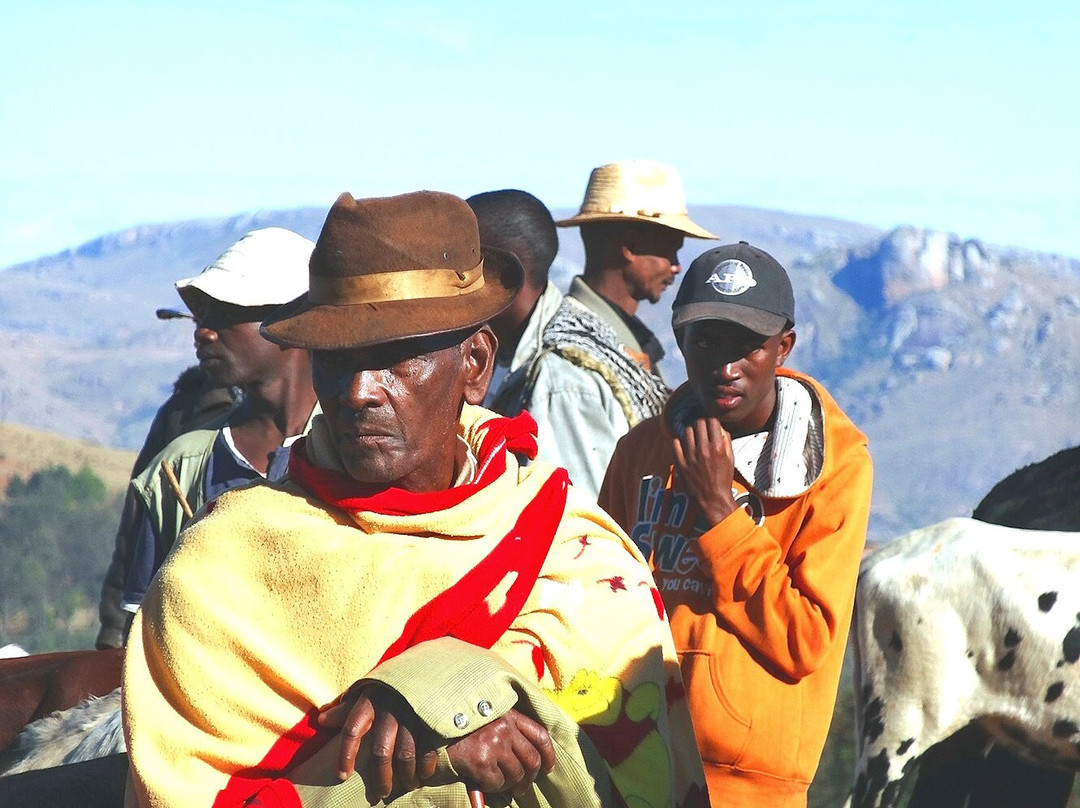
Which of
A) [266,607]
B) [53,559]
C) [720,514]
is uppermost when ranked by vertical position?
[266,607]

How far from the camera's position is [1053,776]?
501cm

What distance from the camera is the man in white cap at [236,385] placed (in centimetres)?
441

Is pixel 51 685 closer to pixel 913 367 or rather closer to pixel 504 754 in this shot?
pixel 504 754

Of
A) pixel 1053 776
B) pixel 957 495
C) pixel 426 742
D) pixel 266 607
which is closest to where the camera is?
→ pixel 426 742

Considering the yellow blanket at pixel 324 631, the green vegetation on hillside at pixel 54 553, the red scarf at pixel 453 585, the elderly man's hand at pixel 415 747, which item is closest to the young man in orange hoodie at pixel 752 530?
the yellow blanket at pixel 324 631

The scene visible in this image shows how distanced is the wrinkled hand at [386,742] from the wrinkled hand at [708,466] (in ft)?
4.60

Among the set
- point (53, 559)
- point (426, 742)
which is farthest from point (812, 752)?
point (53, 559)

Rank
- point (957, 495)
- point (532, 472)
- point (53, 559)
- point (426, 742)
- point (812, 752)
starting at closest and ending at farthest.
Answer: point (426, 742)
point (532, 472)
point (812, 752)
point (53, 559)
point (957, 495)

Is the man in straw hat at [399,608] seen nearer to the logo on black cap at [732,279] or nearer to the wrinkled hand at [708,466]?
the wrinkled hand at [708,466]

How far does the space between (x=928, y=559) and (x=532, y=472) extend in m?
2.23

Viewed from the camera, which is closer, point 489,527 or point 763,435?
point 489,527

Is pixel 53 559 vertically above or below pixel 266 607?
below

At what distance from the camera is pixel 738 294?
367 cm

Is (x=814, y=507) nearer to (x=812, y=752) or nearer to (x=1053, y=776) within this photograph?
(x=812, y=752)
